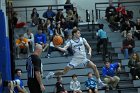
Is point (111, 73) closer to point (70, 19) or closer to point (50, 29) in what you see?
point (50, 29)

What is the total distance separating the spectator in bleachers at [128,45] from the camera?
20.1 metres

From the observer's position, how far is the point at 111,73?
18484 mm

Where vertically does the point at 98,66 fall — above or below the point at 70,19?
below

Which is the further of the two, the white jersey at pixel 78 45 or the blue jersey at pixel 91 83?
the blue jersey at pixel 91 83

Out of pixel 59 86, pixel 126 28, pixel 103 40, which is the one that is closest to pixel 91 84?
pixel 59 86

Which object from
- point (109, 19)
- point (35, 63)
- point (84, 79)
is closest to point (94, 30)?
point (109, 19)

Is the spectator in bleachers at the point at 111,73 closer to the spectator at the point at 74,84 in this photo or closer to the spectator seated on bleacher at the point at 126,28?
the spectator at the point at 74,84

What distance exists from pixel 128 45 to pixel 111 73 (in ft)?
7.52

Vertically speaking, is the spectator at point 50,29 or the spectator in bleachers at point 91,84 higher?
the spectator at point 50,29

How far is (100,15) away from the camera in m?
26.3

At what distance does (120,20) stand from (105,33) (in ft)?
7.19

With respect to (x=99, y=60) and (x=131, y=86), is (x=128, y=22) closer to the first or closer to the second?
(x=99, y=60)

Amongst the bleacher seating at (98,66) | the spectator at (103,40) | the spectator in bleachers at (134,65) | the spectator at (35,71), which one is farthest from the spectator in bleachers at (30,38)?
the spectator at (35,71)

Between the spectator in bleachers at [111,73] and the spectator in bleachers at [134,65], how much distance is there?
1.64 feet
